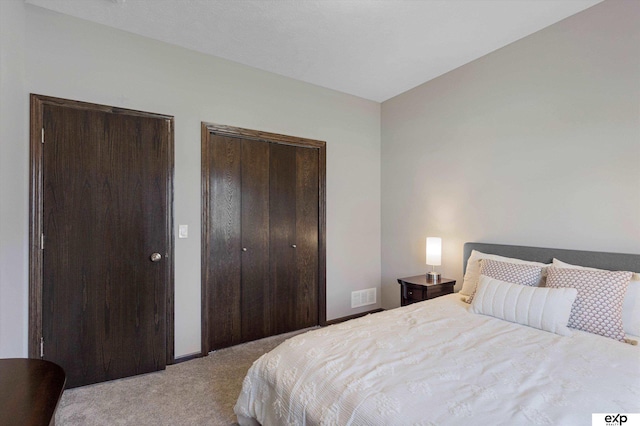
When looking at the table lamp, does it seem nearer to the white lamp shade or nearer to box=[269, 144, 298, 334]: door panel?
the white lamp shade

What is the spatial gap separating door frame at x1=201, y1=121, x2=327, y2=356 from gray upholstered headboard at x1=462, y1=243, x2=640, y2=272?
1601mm

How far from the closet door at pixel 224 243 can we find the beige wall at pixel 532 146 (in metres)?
1.97

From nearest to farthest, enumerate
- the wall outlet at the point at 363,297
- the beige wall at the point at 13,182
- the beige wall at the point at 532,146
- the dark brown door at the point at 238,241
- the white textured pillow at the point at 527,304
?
the beige wall at the point at 13,182 → the white textured pillow at the point at 527,304 → the beige wall at the point at 532,146 → the dark brown door at the point at 238,241 → the wall outlet at the point at 363,297

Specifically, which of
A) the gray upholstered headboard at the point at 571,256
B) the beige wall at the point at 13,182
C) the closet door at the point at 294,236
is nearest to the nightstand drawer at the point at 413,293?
the gray upholstered headboard at the point at 571,256

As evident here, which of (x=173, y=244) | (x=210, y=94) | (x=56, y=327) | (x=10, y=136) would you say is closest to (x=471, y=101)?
(x=210, y=94)

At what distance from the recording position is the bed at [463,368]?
3.80 feet

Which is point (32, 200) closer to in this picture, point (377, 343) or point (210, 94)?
point (210, 94)

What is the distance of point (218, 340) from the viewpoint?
3041 millimetres

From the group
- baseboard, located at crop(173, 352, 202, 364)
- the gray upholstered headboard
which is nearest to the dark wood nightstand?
the gray upholstered headboard

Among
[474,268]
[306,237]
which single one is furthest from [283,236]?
[474,268]

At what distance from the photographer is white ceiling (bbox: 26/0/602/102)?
2.28 metres

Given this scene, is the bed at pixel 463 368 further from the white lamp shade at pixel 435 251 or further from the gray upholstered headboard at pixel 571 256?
the white lamp shade at pixel 435 251

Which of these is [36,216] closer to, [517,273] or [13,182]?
[13,182]

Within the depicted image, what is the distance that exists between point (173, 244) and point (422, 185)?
2.67 meters
